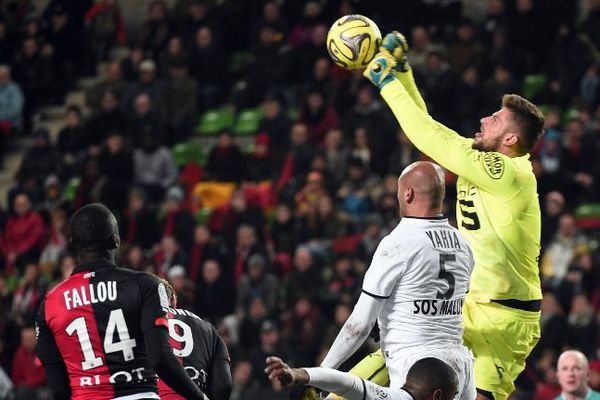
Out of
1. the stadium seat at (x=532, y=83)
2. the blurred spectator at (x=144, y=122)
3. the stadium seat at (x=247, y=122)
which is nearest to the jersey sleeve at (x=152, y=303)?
the stadium seat at (x=532, y=83)

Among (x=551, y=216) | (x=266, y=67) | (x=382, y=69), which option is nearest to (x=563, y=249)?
(x=551, y=216)

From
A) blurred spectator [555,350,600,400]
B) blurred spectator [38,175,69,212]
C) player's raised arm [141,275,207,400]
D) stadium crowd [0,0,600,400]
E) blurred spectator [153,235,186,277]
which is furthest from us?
blurred spectator [38,175,69,212]

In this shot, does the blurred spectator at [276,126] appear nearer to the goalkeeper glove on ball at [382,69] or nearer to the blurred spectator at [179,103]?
the blurred spectator at [179,103]

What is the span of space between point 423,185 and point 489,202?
68 cm

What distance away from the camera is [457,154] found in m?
7.55

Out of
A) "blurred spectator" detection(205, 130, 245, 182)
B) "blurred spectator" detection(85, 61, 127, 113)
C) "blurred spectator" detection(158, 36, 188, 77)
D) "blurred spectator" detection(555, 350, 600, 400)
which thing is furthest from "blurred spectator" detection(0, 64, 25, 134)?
"blurred spectator" detection(555, 350, 600, 400)

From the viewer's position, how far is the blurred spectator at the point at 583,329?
1371 centimetres

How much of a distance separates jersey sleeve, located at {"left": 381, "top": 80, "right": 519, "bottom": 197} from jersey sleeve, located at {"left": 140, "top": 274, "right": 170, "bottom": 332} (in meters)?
1.85

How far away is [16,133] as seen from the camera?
2084 centimetres

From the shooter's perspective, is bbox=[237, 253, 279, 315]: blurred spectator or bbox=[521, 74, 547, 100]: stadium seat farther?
bbox=[521, 74, 547, 100]: stadium seat

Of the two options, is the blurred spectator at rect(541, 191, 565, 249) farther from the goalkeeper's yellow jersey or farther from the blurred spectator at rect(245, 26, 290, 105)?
the goalkeeper's yellow jersey

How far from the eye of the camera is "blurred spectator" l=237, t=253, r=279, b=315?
15531mm

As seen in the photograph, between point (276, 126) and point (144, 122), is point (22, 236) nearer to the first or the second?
point (144, 122)

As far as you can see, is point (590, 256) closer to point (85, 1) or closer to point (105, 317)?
point (105, 317)
